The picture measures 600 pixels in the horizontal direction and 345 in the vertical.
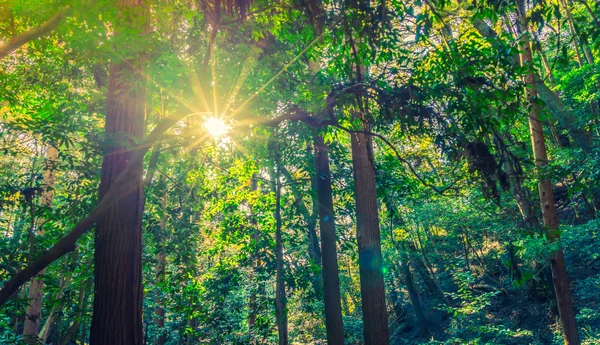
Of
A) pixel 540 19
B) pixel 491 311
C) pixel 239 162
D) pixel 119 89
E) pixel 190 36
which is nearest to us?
pixel 540 19

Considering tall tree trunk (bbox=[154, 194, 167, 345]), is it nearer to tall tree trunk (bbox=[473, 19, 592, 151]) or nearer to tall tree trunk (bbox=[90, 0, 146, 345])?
tall tree trunk (bbox=[90, 0, 146, 345])

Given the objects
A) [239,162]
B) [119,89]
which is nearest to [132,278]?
[119,89]

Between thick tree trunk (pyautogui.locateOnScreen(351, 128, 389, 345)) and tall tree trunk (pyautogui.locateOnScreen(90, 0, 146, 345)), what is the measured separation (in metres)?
3.99

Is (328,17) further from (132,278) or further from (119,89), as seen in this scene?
(132,278)

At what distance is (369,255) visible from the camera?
7293 mm

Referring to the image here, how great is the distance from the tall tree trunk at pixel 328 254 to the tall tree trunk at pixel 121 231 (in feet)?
15.0

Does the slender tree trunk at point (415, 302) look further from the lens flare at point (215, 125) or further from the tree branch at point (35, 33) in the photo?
the tree branch at point (35, 33)

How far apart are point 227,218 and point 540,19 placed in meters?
8.09

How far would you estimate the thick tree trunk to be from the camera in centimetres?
704

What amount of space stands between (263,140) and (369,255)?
3.25 meters

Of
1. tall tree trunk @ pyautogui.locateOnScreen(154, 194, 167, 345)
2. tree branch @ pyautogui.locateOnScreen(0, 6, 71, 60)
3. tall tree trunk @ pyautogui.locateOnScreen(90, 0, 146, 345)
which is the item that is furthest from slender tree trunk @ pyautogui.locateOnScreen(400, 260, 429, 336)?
tree branch @ pyautogui.locateOnScreen(0, 6, 71, 60)

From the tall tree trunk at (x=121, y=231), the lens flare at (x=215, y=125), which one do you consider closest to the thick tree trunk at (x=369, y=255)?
the lens flare at (x=215, y=125)

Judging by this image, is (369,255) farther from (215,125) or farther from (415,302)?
(415,302)

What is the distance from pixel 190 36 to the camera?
6086 mm
